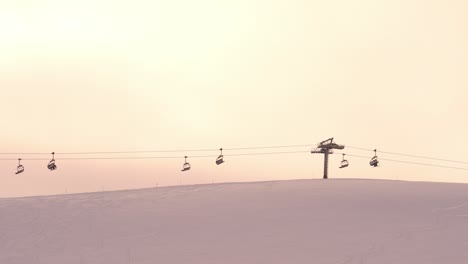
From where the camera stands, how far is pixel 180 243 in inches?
925

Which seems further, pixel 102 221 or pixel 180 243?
pixel 102 221

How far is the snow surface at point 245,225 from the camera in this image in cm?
2127

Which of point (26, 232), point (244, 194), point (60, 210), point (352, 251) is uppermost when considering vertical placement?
point (244, 194)

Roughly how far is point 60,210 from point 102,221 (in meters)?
4.60

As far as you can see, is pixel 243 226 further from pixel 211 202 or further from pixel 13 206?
pixel 13 206

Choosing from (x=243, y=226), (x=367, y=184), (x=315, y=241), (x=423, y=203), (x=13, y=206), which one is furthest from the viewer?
(x=367, y=184)

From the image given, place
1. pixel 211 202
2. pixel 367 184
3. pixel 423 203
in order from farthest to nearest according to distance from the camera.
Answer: pixel 367 184 → pixel 211 202 → pixel 423 203

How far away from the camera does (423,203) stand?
100ft

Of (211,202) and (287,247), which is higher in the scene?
(211,202)

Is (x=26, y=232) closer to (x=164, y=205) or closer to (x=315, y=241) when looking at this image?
(x=164, y=205)

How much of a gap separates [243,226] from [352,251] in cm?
589

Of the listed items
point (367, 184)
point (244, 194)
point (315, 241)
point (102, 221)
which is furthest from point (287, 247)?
point (367, 184)

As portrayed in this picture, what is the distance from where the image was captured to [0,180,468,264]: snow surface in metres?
21.3

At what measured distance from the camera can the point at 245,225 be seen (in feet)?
85.9
